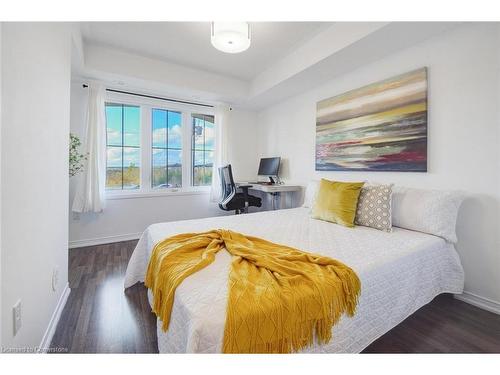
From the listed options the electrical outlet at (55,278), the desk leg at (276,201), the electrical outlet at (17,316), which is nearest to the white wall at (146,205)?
the desk leg at (276,201)

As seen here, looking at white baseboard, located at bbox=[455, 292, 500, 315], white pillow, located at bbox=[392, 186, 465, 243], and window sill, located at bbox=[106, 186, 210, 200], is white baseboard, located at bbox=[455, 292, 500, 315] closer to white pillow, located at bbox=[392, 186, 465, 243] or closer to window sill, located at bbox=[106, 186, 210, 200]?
white pillow, located at bbox=[392, 186, 465, 243]

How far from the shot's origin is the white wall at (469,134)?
1.75 m

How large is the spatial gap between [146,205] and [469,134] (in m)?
3.94

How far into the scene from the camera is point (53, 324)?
4.88ft

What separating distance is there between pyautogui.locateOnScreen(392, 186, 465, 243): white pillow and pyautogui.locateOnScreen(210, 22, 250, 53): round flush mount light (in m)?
1.94

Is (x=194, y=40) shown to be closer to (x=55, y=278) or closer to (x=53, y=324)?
(x=55, y=278)

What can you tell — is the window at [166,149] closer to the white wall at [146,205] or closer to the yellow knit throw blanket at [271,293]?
the white wall at [146,205]

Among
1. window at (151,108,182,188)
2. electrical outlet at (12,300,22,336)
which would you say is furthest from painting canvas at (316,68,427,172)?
electrical outlet at (12,300,22,336)

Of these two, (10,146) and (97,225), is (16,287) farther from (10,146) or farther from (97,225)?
(97,225)

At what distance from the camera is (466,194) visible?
73.5 inches

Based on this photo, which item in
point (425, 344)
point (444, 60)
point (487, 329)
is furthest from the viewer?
point (444, 60)

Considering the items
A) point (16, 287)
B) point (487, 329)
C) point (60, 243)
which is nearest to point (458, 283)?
point (487, 329)

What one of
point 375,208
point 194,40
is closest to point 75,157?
point 194,40

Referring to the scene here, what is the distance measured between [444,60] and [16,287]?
3253 millimetres
